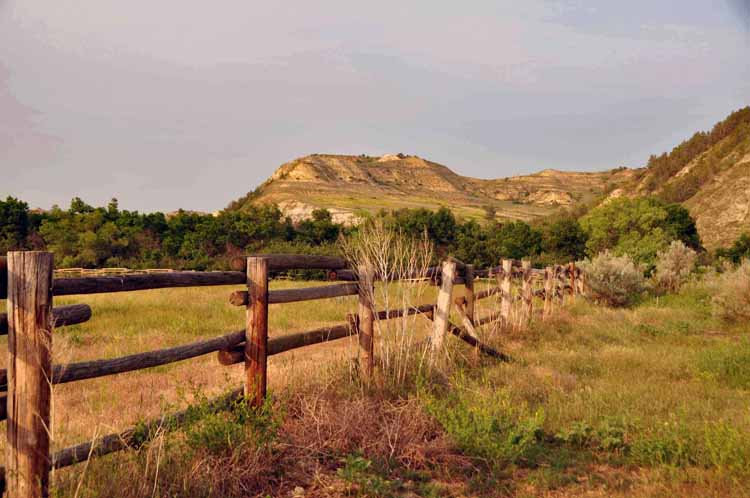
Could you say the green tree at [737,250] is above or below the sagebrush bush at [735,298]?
above

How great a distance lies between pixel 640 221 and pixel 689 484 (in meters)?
41.1

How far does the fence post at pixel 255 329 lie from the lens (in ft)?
15.5

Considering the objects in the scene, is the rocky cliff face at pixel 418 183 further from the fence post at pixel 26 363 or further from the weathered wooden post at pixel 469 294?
the fence post at pixel 26 363

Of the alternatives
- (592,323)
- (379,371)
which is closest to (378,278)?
(379,371)

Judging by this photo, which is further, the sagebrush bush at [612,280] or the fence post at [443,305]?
the sagebrush bush at [612,280]

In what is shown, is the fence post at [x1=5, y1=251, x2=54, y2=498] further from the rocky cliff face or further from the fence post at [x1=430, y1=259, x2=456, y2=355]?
the rocky cliff face

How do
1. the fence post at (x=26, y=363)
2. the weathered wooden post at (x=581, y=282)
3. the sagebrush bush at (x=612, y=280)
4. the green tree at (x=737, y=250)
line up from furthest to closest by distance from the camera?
the green tree at (x=737, y=250), the weathered wooden post at (x=581, y=282), the sagebrush bush at (x=612, y=280), the fence post at (x=26, y=363)

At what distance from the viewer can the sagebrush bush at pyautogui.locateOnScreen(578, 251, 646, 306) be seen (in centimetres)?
1730

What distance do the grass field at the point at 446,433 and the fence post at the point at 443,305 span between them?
322 millimetres

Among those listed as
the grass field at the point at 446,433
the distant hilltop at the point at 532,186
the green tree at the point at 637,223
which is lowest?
the grass field at the point at 446,433

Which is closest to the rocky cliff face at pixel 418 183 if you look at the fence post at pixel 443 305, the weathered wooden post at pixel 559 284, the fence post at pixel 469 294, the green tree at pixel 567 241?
the green tree at pixel 567 241

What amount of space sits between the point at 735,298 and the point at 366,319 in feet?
37.3

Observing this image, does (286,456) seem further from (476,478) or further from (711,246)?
(711,246)

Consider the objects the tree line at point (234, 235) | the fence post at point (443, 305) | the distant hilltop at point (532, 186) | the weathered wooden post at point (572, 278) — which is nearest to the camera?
the fence post at point (443, 305)
